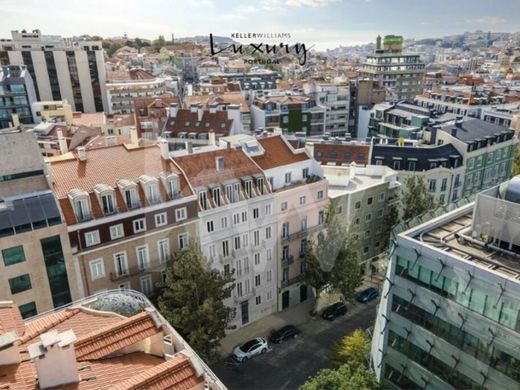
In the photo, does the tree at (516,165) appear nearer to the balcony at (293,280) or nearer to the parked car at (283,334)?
the balcony at (293,280)

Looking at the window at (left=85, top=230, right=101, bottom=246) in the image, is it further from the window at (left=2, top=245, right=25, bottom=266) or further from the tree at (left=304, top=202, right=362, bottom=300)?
the tree at (left=304, top=202, right=362, bottom=300)

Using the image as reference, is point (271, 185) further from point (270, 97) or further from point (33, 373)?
point (270, 97)

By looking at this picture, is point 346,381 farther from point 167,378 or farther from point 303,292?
point 303,292

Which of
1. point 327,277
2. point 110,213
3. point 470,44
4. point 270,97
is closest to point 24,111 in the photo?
point 270,97

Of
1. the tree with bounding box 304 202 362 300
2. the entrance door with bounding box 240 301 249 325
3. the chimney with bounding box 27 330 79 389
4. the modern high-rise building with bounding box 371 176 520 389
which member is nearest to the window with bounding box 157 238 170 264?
the entrance door with bounding box 240 301 249 325

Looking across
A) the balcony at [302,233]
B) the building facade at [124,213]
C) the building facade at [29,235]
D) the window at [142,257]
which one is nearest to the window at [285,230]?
the balcony at [302,233]

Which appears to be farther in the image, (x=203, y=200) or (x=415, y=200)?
(x=415, y=200)

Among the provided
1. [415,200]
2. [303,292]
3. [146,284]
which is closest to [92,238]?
[146,284]
